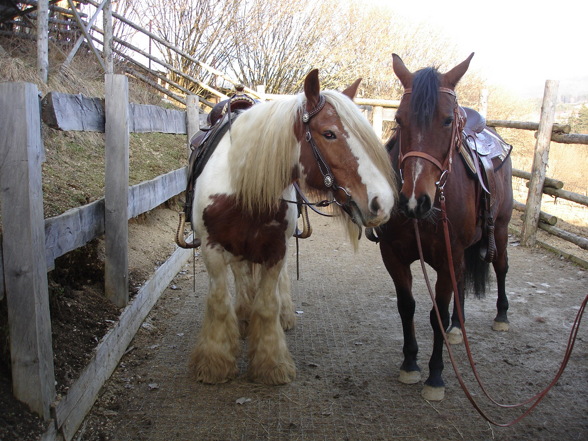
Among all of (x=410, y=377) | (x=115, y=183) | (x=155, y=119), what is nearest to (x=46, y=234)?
(x=115, y=183)

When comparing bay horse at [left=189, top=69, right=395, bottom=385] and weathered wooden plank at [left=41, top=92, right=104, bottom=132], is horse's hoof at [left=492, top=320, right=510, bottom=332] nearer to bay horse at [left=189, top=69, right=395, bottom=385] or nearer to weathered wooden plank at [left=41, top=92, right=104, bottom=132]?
bay horse at [left=189, top=69, right=395, bottom=385]

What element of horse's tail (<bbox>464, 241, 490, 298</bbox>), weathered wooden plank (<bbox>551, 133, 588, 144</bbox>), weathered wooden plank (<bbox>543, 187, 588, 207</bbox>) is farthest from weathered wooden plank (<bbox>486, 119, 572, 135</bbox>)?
horse's tail (<bbox>464, 241, 490, 298</bbox>)

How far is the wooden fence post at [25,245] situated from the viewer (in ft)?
6.81

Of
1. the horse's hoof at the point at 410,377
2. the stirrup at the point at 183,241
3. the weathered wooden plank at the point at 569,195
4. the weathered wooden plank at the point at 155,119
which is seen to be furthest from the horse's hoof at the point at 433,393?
the weathered wooden plank at the point at 569,195

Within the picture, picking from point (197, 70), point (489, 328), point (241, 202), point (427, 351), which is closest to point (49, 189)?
point (241, 202)

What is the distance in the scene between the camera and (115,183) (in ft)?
11.5

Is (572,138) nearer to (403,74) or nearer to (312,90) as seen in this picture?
(403,74)

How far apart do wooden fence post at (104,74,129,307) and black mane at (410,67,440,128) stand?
1.95m

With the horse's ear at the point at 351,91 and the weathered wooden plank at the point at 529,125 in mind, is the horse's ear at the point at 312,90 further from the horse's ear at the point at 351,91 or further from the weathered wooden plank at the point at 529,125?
the weathered wooden plank at the point at 529,125

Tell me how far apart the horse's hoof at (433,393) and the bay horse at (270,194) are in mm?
841

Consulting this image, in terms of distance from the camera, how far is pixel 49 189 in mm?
4082

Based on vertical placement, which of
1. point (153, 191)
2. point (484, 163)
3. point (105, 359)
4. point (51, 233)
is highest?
point (484, 163)

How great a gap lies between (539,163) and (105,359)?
249 inches

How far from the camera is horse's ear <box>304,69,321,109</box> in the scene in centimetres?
260
